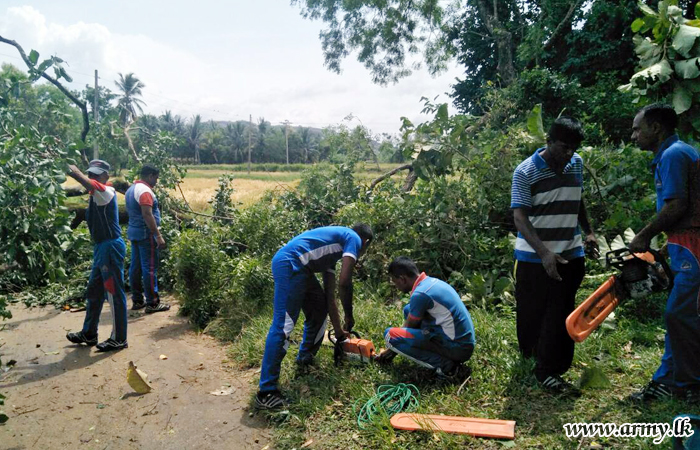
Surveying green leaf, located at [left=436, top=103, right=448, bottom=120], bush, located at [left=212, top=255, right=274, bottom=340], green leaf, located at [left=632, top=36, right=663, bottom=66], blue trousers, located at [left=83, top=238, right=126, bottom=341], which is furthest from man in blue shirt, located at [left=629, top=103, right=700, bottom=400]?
blue trousers, located at [left=83, top=238, right=126, bottom=341]

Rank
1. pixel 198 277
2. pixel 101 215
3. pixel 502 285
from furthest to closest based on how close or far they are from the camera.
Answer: pixel 198 277
pixel 502 285
pixel 101 215

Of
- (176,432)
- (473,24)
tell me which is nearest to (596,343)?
(176,432)

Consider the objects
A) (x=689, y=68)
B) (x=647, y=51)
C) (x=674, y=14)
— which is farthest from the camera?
(x=647, y=51)

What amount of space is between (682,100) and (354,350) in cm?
329

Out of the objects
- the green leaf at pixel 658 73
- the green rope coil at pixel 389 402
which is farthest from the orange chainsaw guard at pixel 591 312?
the green leaf at pixel 658 73

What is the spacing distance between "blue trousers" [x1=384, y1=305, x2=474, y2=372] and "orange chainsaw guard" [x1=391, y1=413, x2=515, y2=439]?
0.58 meters

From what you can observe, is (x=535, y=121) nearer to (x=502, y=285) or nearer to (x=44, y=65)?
(x=502, y=285)

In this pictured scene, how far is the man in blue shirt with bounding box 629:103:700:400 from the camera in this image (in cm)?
325

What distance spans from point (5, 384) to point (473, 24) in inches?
734

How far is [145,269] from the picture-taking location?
7277mm

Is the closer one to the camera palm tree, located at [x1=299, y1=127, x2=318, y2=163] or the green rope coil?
the green rope coil

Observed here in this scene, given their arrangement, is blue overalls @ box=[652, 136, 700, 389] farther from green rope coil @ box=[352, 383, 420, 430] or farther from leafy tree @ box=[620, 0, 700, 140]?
green rope coil @ box=[352, 383, 420, 430]

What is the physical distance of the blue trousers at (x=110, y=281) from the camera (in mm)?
5477

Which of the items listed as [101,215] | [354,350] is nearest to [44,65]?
[101,215]
